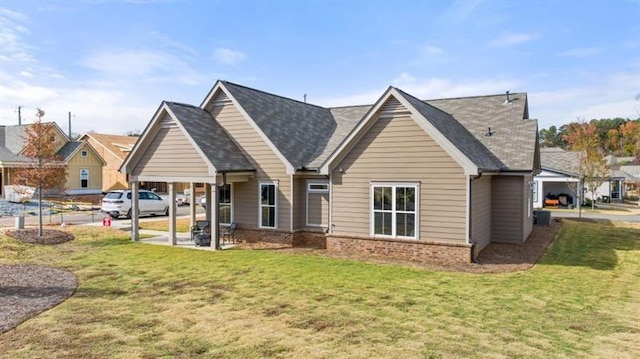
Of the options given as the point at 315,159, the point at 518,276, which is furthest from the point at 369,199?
the point at 518,276

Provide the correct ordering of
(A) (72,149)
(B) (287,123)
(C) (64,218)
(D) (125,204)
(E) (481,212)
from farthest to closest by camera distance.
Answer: (A) (72,149) → (C) (64,218) → (D) (125,204) → (B) (287,123) → (E) (481,212)

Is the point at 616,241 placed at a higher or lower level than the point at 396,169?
lower

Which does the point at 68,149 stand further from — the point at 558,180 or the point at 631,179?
the point at 631,179

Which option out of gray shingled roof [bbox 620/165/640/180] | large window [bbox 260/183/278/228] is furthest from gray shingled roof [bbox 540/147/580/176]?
gray shingled roof [bbox 620/165/640/180]

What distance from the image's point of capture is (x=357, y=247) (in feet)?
51.0

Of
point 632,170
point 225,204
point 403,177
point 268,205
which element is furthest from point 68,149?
point 632,170

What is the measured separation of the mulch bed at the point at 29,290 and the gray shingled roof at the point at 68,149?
31.1 m

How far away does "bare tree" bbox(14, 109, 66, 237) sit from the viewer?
61.4 ft

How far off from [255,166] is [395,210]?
246 inches

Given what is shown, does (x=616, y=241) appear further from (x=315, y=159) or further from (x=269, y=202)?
(x=269, y=202)

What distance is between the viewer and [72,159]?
41.0 metres

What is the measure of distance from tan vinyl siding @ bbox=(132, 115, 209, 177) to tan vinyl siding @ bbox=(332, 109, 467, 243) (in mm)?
5454

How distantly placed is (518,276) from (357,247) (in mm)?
5310

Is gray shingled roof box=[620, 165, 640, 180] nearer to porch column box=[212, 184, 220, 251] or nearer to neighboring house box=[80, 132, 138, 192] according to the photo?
neighboring house box=[80, 132, 138, 192]
